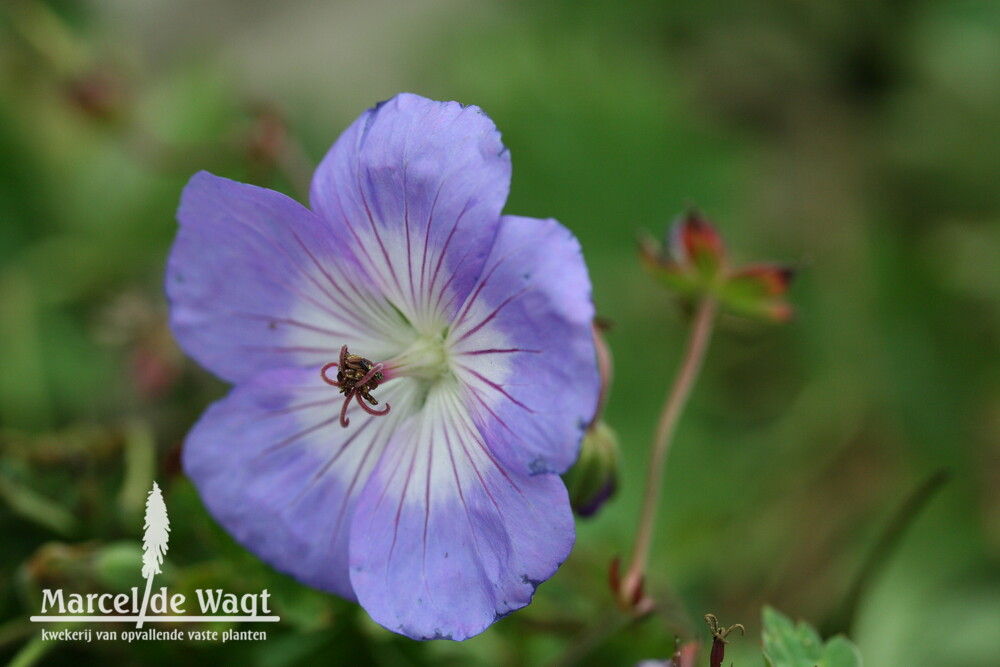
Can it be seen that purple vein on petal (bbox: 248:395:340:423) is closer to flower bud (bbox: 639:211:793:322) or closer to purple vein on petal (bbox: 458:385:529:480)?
purple vein on petal (bbox: 458:385:529:480)

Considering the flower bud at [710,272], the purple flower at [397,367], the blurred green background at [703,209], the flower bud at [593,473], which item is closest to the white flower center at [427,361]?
the purple flower at [397,367]

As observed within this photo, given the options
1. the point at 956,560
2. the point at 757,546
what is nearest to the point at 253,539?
the point at 757,546

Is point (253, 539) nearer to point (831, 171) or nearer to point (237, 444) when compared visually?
point (237, 444)

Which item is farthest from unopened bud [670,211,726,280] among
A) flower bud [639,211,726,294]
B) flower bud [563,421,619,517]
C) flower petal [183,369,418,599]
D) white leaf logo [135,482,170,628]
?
white leaf logo [135,482,170,628]

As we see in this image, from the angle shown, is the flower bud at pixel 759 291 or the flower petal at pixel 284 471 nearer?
the flower petal at pixel 284 471

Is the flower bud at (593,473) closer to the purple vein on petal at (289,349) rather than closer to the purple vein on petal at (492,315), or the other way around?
the purple vein on petal at (492,315)

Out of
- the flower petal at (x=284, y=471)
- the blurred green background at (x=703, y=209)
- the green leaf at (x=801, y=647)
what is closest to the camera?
the green leaf at (x=801, y=647)
